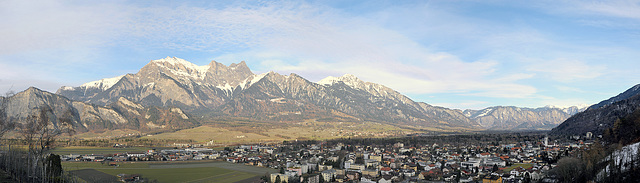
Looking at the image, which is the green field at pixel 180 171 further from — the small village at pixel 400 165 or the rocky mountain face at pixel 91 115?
the rocky mountain face at pixel 91 115

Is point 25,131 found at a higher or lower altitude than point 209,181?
higher

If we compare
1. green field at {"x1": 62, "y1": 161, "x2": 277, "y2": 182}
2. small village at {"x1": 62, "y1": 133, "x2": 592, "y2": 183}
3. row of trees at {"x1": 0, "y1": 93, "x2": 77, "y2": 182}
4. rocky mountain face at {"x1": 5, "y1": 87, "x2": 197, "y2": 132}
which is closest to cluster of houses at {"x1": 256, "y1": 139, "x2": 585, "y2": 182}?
small village at {"x1": 62, "y1": 133, "x2": 592, "y2": 183}

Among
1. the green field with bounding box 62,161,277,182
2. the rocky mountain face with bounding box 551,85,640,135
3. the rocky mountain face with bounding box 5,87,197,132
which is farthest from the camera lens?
the rocky mountain face with bounding box 5,87,197,132

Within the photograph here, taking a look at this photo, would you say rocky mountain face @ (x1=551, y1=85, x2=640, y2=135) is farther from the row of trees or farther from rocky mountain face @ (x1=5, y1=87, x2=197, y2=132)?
rocky mountain face @ (x1=5, y1=87, x2=197, y2=132)

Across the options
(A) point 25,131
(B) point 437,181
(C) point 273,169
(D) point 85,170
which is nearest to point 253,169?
(C) point 273,169

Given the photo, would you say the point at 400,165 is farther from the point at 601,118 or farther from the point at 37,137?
the point at 601,118

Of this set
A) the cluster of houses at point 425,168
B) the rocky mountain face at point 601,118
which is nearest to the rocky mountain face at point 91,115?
the cluster of houses at point 425,168

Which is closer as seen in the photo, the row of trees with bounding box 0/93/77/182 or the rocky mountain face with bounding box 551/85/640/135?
the row of trees with bounding box 0/93/77/182

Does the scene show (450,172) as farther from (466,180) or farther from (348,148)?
(348,148)
